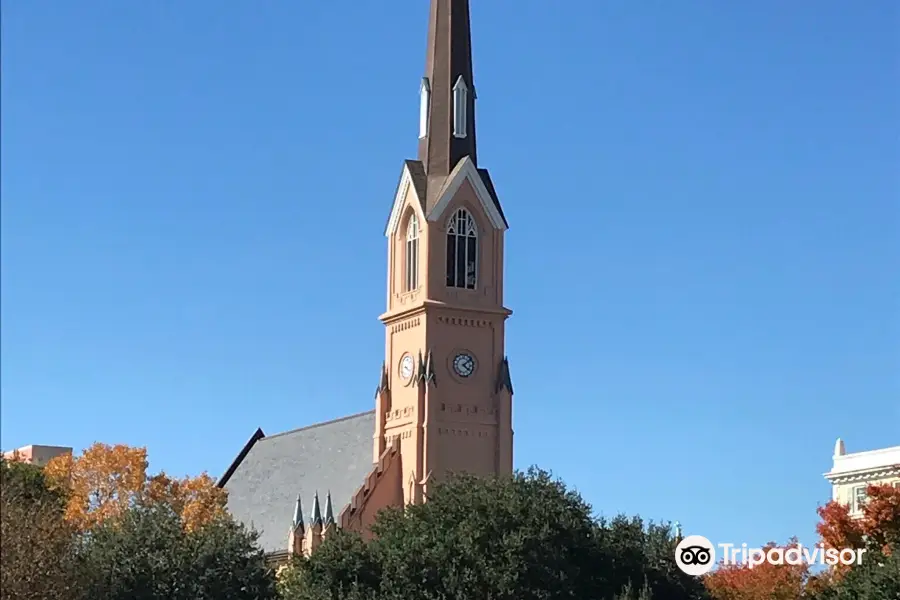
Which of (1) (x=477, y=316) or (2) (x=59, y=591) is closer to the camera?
(2) (x=59, y=591)

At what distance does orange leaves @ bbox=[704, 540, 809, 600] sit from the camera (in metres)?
71.6

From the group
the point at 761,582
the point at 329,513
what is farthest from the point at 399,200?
the point at 761,582

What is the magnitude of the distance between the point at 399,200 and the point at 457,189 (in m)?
3.46

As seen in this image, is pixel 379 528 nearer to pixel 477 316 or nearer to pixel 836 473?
pixel 477 316

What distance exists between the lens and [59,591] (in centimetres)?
5681

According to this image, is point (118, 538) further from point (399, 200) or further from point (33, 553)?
point (399, 200)

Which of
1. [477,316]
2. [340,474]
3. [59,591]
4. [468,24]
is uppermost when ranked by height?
[468,24]

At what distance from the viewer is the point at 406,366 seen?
9119 centimetres

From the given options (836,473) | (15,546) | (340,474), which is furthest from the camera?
(836,473)

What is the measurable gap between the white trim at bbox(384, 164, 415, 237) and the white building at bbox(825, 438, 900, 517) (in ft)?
128

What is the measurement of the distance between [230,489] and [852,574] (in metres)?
52.6

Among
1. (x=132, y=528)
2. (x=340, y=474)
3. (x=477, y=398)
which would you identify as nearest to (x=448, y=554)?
(x=132, y=528)

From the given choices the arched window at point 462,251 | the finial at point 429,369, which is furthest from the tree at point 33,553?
the arched window at point 462,251

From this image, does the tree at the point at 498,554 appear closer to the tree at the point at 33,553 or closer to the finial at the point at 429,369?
the tree at the point at 33,553
